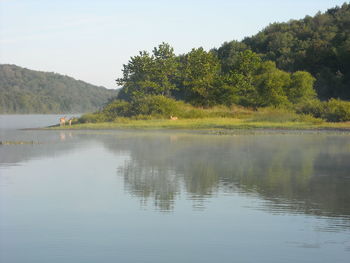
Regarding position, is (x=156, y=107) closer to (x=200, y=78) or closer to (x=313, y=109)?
(x=200, y=78)

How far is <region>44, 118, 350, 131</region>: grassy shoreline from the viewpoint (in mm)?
50000

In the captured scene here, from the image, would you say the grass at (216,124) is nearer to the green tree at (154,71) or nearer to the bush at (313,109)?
the bush at (313,109)

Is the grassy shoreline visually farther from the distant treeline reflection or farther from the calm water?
the calm water

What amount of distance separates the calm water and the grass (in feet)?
85.6

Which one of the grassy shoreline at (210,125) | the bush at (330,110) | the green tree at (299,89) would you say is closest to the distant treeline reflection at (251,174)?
the grassy shoreline at (210,125)

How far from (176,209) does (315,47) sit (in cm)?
7511

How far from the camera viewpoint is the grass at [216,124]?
5022 cm

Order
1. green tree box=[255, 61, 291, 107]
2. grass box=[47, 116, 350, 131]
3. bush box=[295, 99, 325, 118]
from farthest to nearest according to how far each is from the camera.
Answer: green tree box=[255, 61, 291, 107]
bush box=[295, 99, 325, 118]
grass box=[47, 116, 350, 131]

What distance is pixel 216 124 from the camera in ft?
175

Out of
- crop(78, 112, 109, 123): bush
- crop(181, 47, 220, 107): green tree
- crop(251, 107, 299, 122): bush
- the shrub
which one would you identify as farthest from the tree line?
crop(78, 112, 109, 123): bush

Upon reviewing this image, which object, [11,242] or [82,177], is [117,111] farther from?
[11,242]

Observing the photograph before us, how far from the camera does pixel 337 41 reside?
8344 centimetres

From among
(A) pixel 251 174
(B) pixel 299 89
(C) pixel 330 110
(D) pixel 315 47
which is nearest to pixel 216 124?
(C) pixel 330 110

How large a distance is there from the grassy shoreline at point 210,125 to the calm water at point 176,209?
26.0 m
